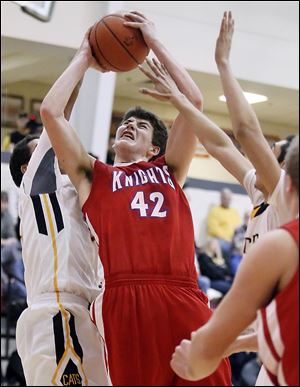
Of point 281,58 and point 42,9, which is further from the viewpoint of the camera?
point 281,58

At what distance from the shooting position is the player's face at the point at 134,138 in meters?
3.86

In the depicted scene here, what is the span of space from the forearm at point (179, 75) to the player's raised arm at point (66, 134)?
409 mm

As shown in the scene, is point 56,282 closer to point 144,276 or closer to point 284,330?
point 144,276

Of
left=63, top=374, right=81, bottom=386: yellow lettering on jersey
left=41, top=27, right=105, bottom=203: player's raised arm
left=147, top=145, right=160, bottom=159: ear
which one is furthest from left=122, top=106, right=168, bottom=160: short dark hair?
left=63, top=374, right=81, bottom=386: yellow lettering on jersey

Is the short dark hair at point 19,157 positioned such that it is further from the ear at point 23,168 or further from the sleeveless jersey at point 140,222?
the sleeveless jersey at point 140,222

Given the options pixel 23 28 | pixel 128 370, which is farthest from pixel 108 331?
pixel 23 28

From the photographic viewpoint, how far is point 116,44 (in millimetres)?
3705

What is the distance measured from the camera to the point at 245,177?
3.40 m

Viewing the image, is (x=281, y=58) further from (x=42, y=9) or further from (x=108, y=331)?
(x=108, y=331)

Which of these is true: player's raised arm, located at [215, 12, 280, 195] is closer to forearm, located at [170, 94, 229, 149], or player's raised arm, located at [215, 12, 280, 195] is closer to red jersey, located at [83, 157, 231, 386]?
forearm, located at [170, 94, 229, 149]

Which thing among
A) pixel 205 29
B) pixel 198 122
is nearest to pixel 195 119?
pixel 198 122

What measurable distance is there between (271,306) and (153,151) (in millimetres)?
1837

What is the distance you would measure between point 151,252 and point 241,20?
35.9 ft

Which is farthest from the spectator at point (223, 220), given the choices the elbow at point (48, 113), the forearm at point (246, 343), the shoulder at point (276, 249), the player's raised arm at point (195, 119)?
the shoulder at point (276, 249)
